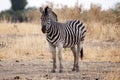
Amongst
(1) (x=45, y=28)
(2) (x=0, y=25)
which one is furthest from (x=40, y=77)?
(2) (x=0, y=25)

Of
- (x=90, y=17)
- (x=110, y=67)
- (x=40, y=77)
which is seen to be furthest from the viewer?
(x=90, y=17)

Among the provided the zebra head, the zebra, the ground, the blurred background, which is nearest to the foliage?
the blurred background

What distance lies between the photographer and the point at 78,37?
1550cm

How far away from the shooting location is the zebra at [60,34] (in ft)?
47.1

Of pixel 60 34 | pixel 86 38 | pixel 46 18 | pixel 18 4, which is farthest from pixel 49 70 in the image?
pixel 18 4

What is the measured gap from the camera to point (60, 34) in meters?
14.9

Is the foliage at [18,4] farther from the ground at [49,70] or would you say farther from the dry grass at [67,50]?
the ground at [49,70]

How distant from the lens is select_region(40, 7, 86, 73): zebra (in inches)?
565

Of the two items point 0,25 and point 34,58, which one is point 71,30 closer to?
point 34,58

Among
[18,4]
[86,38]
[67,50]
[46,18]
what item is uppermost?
[18,4]

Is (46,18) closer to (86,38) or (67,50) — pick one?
(67,50)

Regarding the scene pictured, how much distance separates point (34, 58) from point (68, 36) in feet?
12.4

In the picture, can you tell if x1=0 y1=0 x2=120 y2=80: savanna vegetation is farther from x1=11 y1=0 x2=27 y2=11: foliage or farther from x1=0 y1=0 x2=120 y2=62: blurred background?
x1=11 y1=0 x2=27 y2=11: foliage

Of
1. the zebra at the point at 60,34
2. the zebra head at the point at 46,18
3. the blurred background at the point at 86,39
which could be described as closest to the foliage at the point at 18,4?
the blurred background at the point at 86,39
